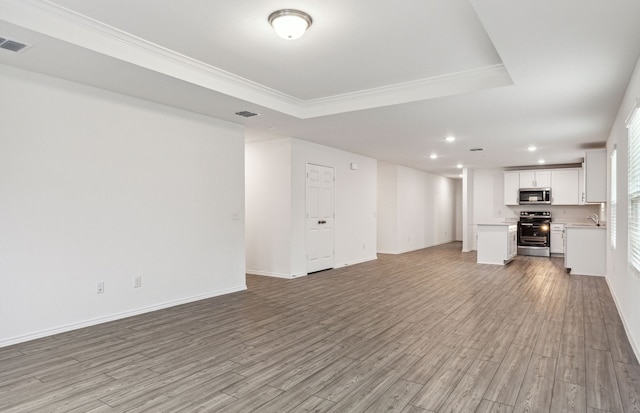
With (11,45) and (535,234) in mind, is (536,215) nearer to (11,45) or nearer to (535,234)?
(535,234)

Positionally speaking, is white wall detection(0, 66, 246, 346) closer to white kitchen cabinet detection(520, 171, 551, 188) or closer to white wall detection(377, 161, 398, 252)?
white wall detection(377, 161, 398, 252)

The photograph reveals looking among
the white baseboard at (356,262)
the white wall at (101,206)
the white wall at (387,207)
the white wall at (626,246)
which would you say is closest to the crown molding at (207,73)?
the white wall at (101,206)

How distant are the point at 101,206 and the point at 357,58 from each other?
3.14 meters

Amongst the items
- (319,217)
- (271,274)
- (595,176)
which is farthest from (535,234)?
(271,274)

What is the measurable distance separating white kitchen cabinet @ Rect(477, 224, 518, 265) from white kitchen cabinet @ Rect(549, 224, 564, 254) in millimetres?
2214

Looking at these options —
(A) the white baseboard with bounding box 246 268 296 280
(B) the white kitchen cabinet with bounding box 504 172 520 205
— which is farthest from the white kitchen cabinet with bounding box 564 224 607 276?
(A) the white baseboard with bounding box 246 268 296 280

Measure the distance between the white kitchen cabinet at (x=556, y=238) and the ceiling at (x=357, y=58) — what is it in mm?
5352

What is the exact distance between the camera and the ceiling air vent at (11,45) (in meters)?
3.02

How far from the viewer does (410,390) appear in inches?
104

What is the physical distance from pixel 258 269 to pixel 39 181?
4.12 metres

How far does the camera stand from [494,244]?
8.86 meters

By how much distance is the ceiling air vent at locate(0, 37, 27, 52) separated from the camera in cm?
302

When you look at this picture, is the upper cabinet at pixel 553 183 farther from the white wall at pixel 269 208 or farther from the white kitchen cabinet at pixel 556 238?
the white wall at pixel 269 208

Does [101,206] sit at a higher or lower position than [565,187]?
lower
